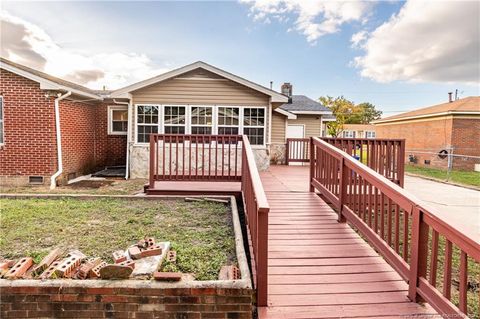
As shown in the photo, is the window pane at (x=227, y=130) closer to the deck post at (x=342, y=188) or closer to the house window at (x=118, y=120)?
the house window at (x=118, y=120)

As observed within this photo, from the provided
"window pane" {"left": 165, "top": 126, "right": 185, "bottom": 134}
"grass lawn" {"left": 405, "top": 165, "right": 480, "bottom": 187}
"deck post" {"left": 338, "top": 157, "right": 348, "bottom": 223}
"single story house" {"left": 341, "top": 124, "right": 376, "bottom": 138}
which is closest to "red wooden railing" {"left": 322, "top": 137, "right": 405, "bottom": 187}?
"deck post" {"left": 338, "top": 157, "right": 348, "bottom": 223}

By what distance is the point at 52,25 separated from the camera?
9.51 metres

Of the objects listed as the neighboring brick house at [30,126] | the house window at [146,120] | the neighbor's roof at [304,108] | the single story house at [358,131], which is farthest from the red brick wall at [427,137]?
the single story house at [358,131]

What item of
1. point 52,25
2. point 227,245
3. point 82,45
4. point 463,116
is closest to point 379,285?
point 227,245

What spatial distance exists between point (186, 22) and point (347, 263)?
1140cm

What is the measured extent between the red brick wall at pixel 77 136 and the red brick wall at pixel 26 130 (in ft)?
1.53

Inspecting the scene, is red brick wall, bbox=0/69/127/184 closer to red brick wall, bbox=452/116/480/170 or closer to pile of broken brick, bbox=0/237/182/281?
pile of broken brick, bbox=0/237/182/281

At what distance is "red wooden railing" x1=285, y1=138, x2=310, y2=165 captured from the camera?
12.1m

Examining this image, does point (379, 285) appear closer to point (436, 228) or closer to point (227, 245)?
point (436, 228)

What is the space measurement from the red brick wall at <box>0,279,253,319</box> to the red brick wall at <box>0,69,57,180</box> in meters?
7.51

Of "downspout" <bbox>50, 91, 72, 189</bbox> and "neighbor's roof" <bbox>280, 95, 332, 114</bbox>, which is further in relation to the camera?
"neighbor's roof" <bbox>280, 95, 332, 114</bbox>

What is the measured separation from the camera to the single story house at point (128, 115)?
8.41 m

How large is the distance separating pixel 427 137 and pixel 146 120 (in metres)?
17.1

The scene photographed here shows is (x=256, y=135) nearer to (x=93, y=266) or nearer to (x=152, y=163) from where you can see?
(x=152, y=163)
